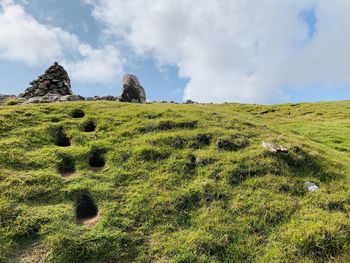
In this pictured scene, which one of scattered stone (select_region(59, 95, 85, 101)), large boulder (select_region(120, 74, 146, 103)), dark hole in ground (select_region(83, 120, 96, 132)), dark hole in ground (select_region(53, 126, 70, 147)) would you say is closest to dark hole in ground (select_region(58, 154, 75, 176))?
dark hole in ground (select_region(53, 126, 70, 147))

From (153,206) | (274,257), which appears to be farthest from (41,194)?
(274,257)

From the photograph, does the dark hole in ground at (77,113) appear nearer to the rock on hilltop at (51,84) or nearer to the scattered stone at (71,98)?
the scattered stone at (71,98)

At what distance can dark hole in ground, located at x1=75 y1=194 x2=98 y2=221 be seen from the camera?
1309cm

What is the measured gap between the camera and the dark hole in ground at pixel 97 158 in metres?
16.6

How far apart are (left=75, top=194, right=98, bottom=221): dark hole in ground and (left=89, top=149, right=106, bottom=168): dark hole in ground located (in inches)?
111

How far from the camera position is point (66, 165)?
16.2 m

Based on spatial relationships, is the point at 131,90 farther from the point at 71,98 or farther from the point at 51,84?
the point at 51,84

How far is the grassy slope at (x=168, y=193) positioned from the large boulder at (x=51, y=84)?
1064 centimetres

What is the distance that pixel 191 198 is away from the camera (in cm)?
1391

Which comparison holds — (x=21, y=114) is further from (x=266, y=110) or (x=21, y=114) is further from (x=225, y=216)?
(x=266, y=110)

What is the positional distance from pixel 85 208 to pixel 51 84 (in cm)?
2134

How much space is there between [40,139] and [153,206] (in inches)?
310

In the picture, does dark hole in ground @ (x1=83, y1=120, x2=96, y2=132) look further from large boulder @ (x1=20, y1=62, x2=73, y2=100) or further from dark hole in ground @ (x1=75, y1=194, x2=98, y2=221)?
large boulder @ (x1=20, y1=62, x2=73, y2=100)

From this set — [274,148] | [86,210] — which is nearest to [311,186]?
[274,148]
